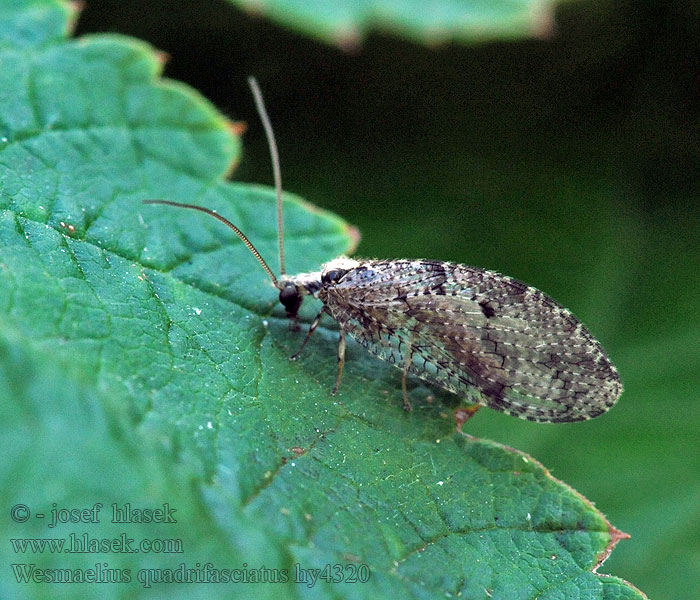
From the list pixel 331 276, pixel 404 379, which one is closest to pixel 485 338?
pixel 404 379

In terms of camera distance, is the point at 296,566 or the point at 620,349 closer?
the point at 296,566

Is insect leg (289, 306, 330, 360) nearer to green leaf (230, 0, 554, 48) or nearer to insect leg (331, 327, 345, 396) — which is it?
insect leg (331, 327, 345, 396)

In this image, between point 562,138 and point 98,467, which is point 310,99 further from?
point 98,467

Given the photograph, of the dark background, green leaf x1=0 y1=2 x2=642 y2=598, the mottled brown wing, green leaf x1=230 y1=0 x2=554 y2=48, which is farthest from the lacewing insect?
the dark background

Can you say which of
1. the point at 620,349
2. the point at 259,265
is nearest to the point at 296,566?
the point at 259,265

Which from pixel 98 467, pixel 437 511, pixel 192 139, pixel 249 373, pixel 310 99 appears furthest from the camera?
pixel 310 99

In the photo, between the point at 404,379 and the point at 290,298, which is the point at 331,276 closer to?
the point at 290,298

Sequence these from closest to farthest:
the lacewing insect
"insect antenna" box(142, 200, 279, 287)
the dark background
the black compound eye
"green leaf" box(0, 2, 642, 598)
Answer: "green leaf" box(0, 2, 642, 598)
"insect antenna" box(142, 200, 279, 287)
the lacewing insect
the black compound eye
the dark background
